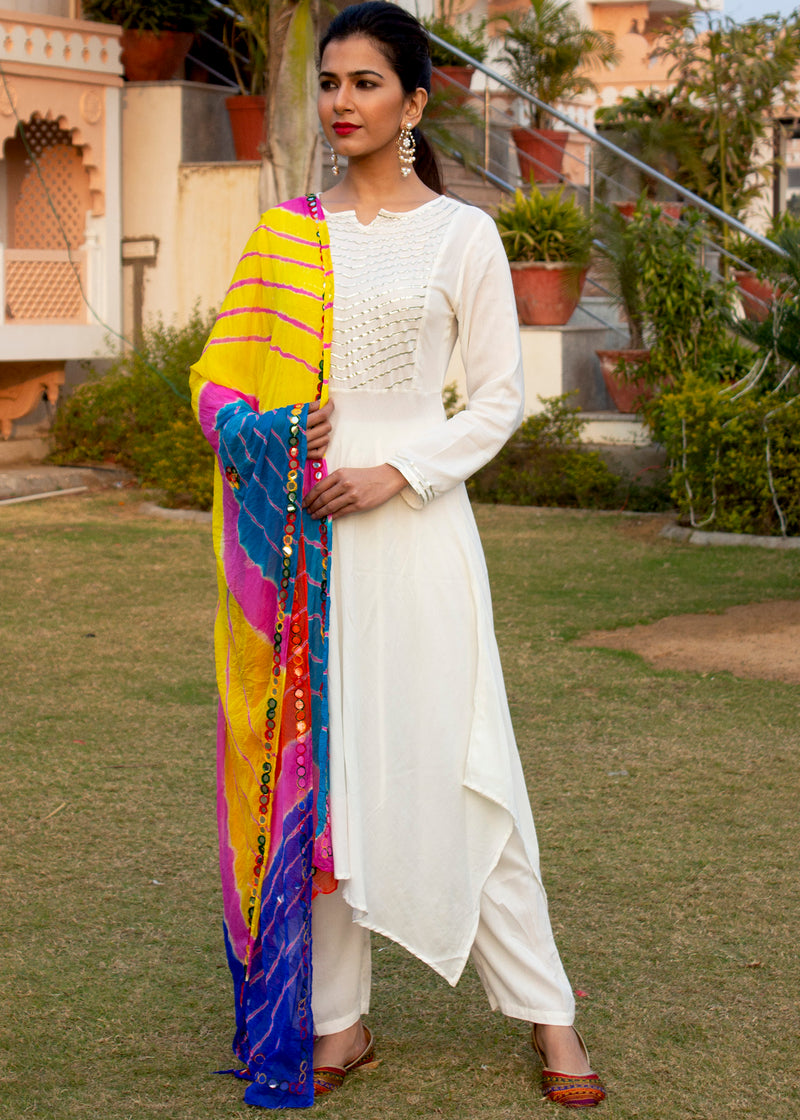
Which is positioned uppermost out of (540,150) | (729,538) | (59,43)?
(59,43)

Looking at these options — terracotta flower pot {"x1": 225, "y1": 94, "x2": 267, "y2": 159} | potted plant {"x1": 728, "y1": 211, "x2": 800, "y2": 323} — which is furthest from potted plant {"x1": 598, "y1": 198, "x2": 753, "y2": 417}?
terracotta flower pot {"x1": 225, "y1": 94, "x2": 267, "y2": 159}

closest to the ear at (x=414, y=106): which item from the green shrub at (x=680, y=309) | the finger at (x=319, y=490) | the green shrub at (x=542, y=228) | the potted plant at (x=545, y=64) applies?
the finger at (x=319, y=490)

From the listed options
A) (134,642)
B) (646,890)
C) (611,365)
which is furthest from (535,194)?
(646,890)

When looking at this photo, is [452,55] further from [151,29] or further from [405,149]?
[405,149]

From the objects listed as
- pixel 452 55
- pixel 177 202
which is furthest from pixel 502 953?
pixel 452 55

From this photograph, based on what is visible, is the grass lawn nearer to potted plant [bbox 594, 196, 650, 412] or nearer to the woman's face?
the woman's face

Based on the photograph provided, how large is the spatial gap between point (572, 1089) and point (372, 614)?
93 centimetres

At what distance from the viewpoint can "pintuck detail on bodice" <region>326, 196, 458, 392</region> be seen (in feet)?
8.57

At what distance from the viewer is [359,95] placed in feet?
8.54

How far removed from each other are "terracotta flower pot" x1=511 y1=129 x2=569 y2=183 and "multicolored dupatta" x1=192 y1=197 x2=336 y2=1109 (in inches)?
447

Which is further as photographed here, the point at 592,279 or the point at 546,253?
the point at 592,279

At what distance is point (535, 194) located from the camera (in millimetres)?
11273

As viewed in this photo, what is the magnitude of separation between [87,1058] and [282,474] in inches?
47.8

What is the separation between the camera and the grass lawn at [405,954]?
2.74 metres
